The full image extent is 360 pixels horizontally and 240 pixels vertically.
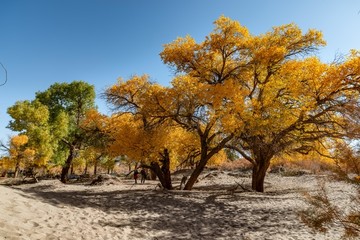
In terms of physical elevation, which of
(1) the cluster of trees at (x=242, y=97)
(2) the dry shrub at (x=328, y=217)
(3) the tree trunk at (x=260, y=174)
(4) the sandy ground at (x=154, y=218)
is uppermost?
(1) the cluster of trees at (x=242, y=97)

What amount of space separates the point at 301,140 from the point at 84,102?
993 inches

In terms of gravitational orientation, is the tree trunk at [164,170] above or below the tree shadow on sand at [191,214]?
above

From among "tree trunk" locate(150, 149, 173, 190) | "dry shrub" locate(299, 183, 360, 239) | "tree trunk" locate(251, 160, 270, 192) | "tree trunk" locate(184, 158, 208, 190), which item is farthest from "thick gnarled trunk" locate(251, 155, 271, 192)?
"dry shrub" locate(299, 183, 360, 239)

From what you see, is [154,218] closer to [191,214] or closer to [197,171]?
[191,214]

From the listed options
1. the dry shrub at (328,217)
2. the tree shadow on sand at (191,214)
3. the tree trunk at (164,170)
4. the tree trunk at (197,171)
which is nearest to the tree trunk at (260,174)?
the tree shadow on sand at (191,214)

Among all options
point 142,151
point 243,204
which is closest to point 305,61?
point 243,204

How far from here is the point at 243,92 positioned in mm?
16328

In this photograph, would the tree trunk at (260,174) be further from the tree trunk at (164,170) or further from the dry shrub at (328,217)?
the dry shrub at (328,217)

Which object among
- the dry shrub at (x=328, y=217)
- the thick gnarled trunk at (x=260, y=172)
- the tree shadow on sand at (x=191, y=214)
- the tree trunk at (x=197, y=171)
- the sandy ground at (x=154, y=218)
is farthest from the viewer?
the thick gnarled trunk at (x=260, y=172)

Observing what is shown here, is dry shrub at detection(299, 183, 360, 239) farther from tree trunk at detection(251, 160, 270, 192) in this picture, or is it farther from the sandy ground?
tree trunk at detection(251, 160, 270, 192)

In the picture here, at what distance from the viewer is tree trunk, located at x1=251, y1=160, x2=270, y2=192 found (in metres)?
19.6

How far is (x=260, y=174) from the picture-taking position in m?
20.1

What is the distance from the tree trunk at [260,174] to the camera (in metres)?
19.6

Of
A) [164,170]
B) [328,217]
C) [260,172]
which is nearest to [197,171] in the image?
[164,170]
